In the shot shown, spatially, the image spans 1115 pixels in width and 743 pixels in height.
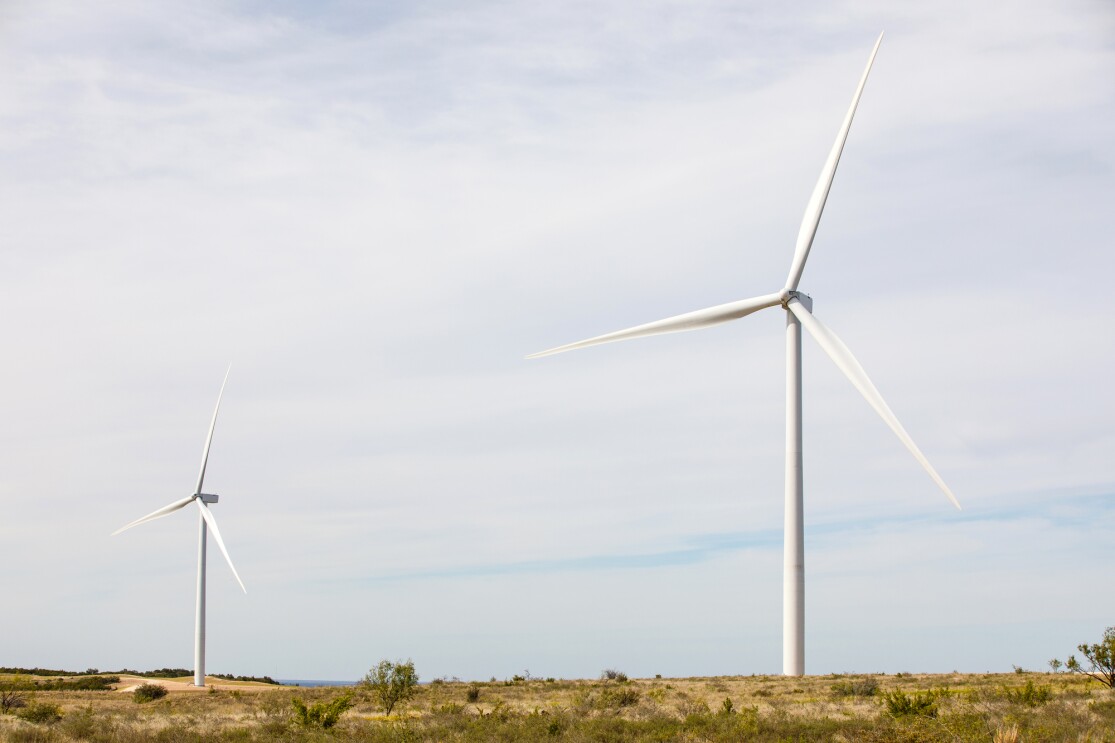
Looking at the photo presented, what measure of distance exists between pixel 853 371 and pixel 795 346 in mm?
6002

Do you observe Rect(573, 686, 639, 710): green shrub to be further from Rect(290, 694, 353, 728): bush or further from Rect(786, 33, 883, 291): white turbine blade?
Rect(786, 33, 883, 291): white turbine blade

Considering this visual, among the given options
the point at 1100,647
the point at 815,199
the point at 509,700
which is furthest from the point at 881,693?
the point at 815,199

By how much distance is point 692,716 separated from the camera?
112 ft

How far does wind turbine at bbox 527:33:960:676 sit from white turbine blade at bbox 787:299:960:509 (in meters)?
0.04

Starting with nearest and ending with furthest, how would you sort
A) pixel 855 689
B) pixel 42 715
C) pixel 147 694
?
pixel 42 715 < pixel 855 689 < pixel 147 694

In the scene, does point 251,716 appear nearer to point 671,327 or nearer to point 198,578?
point 671,327

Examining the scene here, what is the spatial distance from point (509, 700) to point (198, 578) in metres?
44.1

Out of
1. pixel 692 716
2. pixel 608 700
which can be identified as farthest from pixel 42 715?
pixel 692 716

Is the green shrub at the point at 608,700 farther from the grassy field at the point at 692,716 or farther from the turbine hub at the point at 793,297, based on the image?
the turbine hub at the point at 793,297

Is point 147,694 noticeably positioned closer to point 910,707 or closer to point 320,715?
point 320,715

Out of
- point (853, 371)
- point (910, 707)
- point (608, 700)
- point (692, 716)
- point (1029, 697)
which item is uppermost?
point (853, 371)

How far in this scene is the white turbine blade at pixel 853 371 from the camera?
1575 inches

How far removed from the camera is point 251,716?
44.9 m

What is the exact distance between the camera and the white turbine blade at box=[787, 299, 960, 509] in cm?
4000
